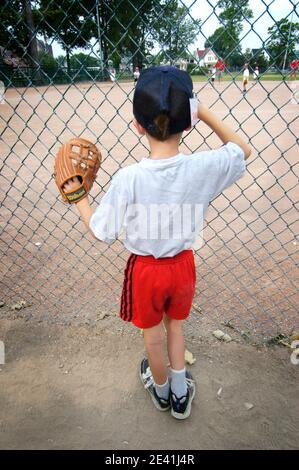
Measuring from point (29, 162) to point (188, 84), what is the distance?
5.66 meters

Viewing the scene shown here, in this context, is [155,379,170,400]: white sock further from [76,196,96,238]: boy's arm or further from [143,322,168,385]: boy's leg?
[76,196,96,238]: boy's arm

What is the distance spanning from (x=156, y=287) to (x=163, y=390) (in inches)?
28.2

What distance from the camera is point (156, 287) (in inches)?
62.0

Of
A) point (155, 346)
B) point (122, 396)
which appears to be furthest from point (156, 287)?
point (122, 396)

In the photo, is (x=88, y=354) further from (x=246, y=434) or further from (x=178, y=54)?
(x=178, y=54)

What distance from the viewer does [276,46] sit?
245 centimetres

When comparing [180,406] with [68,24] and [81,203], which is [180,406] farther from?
[68,24]

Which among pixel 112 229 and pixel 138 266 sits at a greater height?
pixel 112 229

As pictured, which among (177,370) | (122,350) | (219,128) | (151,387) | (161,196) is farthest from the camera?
(122,350)

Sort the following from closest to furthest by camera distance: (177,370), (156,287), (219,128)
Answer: (219,128) → (156,287) → (177,370)

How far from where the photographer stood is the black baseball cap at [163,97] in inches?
47.7

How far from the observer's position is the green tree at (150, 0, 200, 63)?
1603 mm

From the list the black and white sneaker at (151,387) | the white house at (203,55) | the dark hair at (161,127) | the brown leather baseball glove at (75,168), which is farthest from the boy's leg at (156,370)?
the white house at (203,55)
